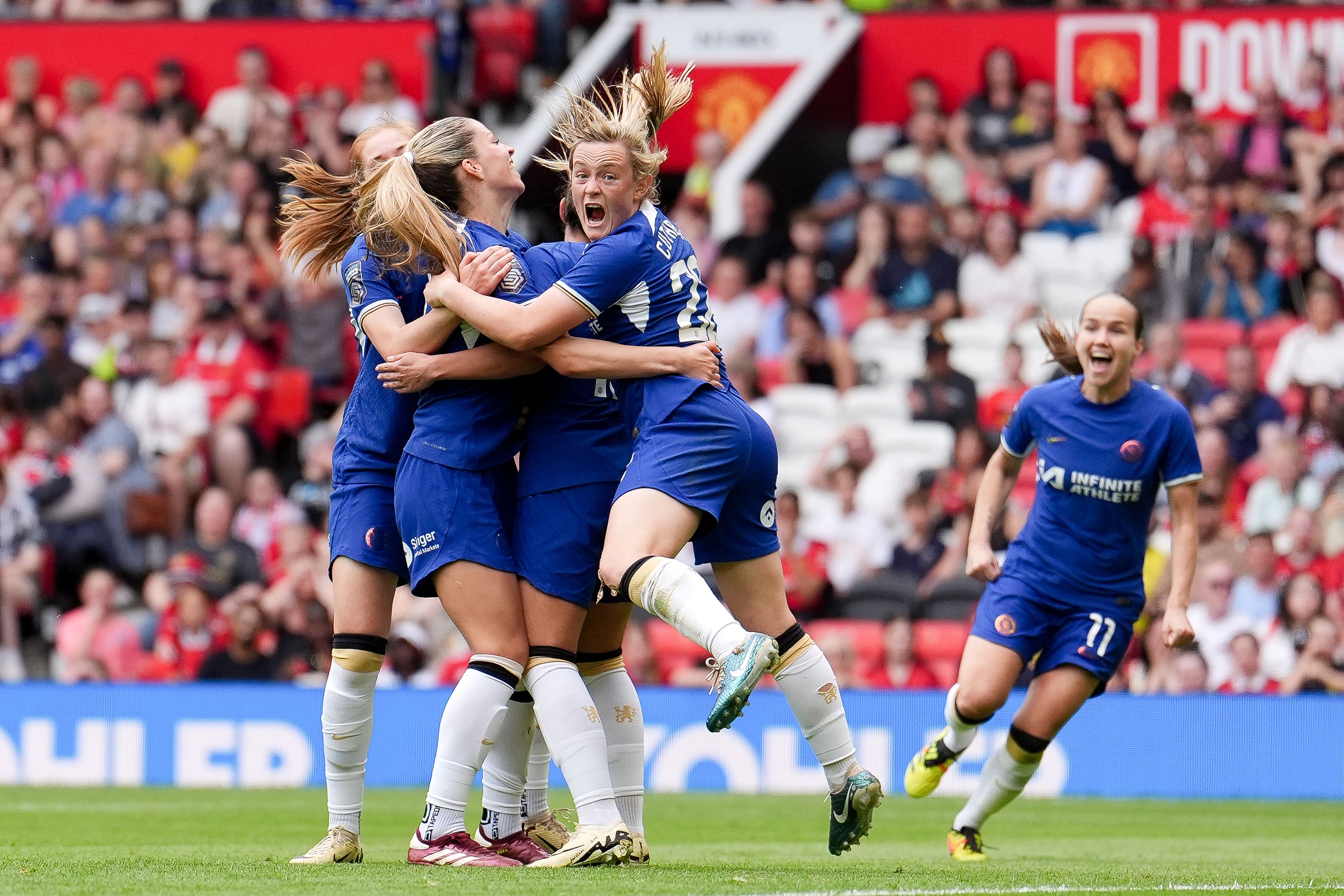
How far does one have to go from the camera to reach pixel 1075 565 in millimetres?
7391

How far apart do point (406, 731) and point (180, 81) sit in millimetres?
8174

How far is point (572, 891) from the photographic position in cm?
482

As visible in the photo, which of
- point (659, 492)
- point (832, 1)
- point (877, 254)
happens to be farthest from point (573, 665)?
point (832, 1)

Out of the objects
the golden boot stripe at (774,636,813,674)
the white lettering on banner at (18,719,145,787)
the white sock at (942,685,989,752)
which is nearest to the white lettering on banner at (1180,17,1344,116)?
the white lettering on banner at (18,719,145,787)

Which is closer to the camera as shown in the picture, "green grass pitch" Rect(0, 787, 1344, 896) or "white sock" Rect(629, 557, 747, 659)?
"green grass pitch" Rect(0, 787, 1344, 896)

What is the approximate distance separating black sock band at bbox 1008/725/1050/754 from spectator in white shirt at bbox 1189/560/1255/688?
5218 millimetres

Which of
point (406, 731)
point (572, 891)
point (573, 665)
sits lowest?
point (406, 731)

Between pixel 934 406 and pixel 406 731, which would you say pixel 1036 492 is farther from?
pixel 934 406

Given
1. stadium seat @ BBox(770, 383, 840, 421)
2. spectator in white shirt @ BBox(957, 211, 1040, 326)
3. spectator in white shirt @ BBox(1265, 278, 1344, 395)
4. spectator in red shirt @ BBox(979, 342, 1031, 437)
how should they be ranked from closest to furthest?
1. spectator in white shirt @ BBox(1265, 278, 1344, 395)
2. spectator in red shirt @ BBox(979, 342, 1031, 437)
3. stadium seat @ BBox(770, 383, 840, 421)
4. spectator in white shirt @ BBox(957, 211, 1040, 326)

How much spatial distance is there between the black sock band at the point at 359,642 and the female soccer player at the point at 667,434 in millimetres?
881

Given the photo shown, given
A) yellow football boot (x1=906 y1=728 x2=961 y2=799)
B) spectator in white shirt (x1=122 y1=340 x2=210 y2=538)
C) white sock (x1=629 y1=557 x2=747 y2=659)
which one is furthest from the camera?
spectator in white shirt (x1=122 y1=340 x2=210 y2=538)

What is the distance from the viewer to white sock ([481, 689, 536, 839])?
6105mm

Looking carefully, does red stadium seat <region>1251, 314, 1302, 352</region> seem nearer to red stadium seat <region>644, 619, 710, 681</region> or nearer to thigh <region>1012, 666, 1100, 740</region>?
red stadium seat <region>644, 619, 710, 681</region>

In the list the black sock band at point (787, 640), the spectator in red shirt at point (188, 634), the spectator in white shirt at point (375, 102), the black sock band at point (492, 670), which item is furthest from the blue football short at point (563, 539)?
the spectator in white shirt at point (375, 102)
